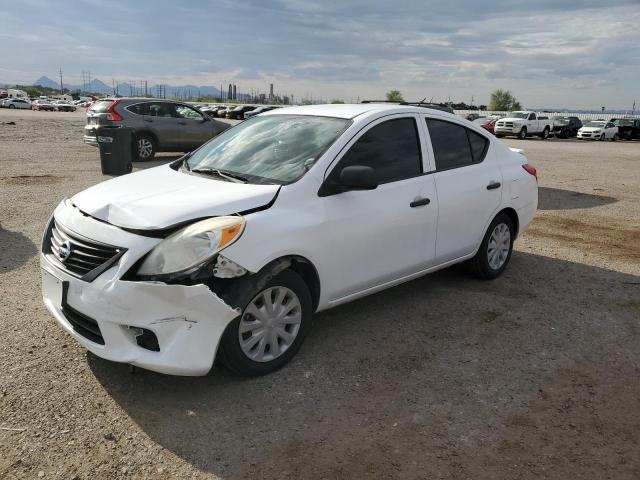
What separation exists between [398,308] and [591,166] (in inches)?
618

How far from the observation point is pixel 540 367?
13.0 feet

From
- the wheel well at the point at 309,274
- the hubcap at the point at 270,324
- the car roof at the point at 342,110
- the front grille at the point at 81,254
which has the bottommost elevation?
the hubcap at the point at 270,324

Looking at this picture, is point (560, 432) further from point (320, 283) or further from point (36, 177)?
point (36, 177)

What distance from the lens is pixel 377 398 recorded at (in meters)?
3.47

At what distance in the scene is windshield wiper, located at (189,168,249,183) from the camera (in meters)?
3.96

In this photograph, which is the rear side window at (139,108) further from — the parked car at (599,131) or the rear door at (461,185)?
the parked car at (599,131)

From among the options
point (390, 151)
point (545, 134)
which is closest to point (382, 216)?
point (390, 151)

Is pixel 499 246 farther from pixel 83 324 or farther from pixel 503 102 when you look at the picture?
pixel 503 102

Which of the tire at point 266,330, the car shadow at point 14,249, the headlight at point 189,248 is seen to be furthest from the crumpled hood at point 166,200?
the car shadow at point 14,249

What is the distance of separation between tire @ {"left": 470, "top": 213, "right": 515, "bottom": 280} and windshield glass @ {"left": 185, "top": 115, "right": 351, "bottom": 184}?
6.70 ft

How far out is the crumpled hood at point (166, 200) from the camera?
3.32 meters

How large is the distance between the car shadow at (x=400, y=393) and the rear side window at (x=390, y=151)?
4.03 feet

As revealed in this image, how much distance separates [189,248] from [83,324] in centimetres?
82

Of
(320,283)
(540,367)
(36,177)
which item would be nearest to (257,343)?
(320,283)
